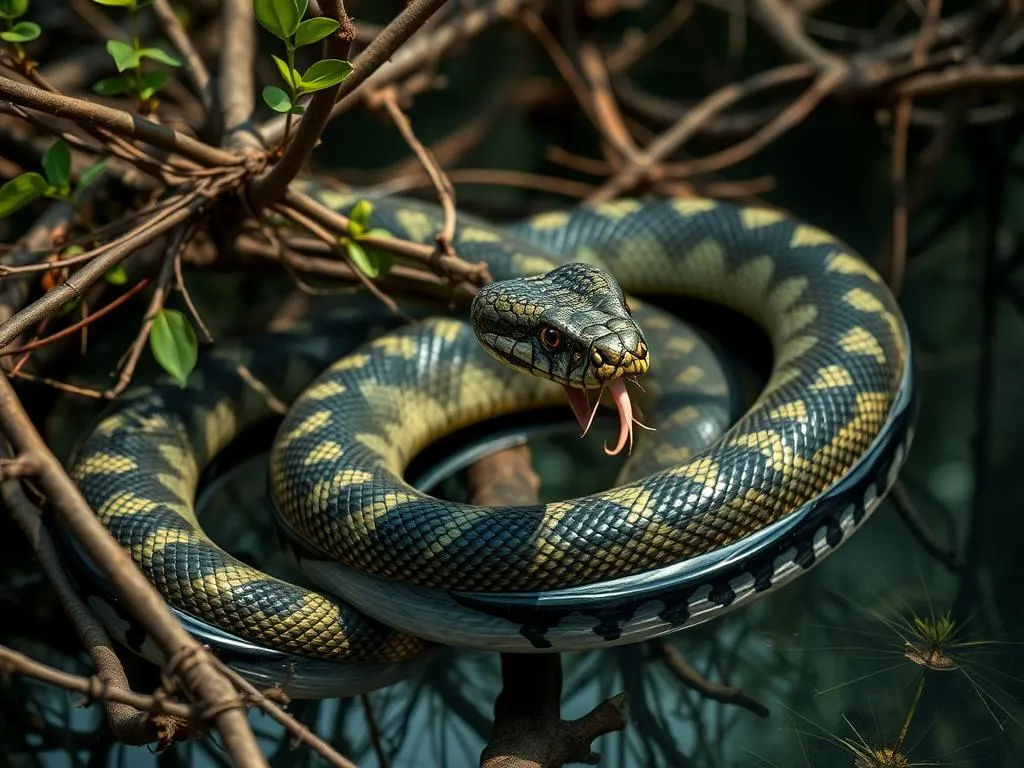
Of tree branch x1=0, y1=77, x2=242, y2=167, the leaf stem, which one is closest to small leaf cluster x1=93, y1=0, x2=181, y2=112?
tree branch x1=0, y1=77, x2=242, y2=167

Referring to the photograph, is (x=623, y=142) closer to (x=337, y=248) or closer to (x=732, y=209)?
(x=732, y=209)

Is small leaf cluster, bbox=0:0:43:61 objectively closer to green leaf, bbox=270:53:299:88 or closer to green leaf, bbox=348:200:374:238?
green leaf, bbox=270:53:299:88

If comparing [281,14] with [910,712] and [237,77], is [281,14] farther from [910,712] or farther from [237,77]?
[910,712]

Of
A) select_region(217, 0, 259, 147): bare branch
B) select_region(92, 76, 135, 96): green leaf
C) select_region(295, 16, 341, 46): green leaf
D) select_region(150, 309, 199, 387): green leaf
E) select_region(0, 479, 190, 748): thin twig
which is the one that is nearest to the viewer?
select_region(0, 479, 190, 748): thin twig

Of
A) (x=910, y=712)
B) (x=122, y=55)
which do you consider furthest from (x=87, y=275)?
(x=910, y=712)

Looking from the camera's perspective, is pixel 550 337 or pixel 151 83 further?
pixel 151 83

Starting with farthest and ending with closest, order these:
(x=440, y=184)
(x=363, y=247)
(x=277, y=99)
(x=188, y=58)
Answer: (x=188, y=58) → (x=440, y=184) → (x=363, y=247) → (x=277, y=99)

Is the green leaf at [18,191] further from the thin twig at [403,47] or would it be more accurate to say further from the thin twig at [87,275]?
the thin twig at [403,47]
